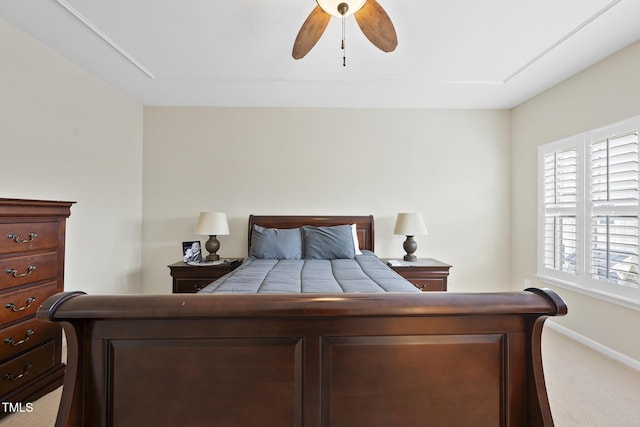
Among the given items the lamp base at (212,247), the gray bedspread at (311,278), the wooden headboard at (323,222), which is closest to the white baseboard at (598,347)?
the gray bedspread at (311,278)

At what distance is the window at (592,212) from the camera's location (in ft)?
8.02

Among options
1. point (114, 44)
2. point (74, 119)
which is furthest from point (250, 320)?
point (74, 119)

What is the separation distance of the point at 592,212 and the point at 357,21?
2702 mm

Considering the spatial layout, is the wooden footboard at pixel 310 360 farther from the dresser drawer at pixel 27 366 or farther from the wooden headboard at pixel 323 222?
the wooden headboard at pixel 323 222

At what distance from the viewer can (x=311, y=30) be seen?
6.11 feet

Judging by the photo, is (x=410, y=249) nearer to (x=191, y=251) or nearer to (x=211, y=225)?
(x=211, y=225)

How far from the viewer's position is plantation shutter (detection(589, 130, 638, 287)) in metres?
2.42

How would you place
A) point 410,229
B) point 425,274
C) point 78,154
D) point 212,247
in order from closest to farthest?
point 78,154 < point 425,274 < point 410,229 < point 212,247

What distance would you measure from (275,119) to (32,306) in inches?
112

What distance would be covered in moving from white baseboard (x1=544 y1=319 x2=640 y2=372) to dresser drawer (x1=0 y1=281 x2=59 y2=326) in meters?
4.34

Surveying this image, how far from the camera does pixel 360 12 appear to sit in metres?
1.75

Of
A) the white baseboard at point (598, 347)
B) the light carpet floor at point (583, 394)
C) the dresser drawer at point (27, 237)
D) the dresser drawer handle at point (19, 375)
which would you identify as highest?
the dresser drawer at point (27, 237)

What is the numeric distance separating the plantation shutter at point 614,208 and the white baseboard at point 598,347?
577 millimetres

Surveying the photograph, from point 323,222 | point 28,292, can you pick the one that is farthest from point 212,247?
point 28,292
